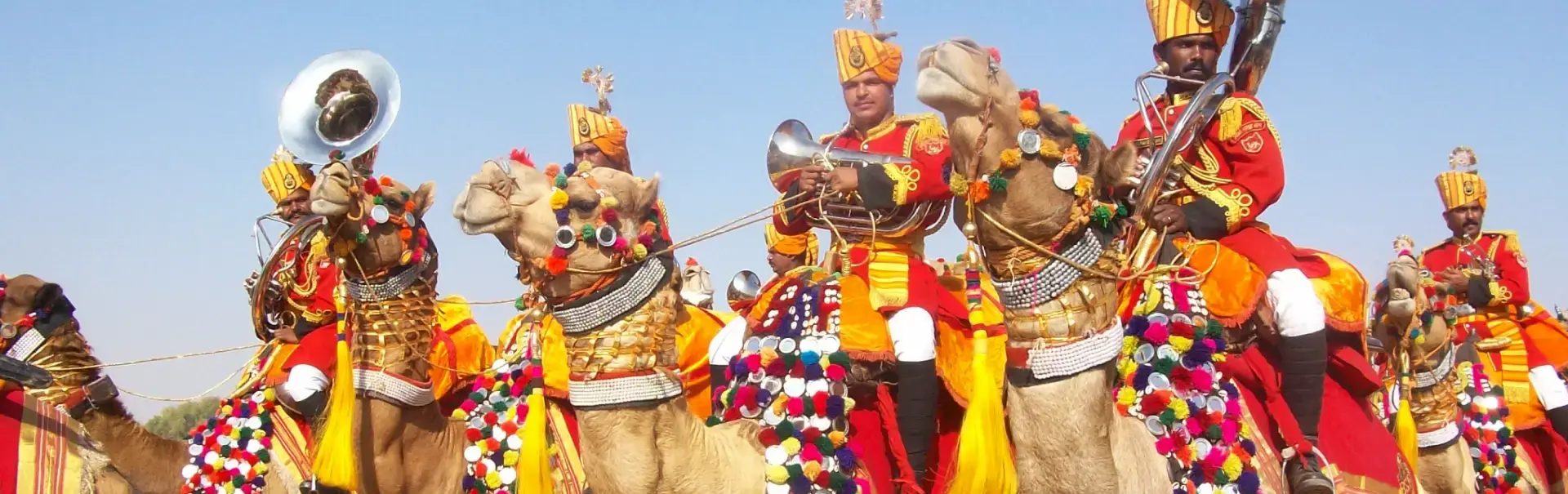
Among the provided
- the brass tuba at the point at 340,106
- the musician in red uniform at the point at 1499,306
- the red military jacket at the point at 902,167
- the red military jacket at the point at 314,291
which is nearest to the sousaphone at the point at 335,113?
the brass tuba at the point at 340,106

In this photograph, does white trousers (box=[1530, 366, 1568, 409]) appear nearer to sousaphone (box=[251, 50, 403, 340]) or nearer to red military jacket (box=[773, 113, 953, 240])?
red military jacket (box=[773, 113, 953, 240])

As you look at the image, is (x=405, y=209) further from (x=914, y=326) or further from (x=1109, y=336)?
(x=1109, y=336)

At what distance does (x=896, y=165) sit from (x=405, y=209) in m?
2.61

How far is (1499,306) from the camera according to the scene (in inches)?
453

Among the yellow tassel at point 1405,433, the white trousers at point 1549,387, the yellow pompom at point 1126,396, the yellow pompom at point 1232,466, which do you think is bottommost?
the white trousers at point 1549,387

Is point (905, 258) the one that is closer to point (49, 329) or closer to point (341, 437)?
point (341, 437)

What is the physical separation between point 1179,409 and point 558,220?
2.38 meters

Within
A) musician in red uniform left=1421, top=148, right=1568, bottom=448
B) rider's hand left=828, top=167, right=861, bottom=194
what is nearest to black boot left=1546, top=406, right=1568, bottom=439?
musician in red uniform left=1421, top=148, right=1568, bottom=448

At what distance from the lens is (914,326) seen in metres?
5.88

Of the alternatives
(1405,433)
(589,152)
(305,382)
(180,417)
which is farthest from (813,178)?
(180,417)

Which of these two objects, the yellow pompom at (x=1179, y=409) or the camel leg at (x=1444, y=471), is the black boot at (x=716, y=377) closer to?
the yellow pompom at (x=1179, y=409)

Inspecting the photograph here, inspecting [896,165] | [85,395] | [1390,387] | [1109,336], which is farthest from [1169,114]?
[85,395]

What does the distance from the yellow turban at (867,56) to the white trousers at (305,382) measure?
3.69m

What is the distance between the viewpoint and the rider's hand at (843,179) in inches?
221
